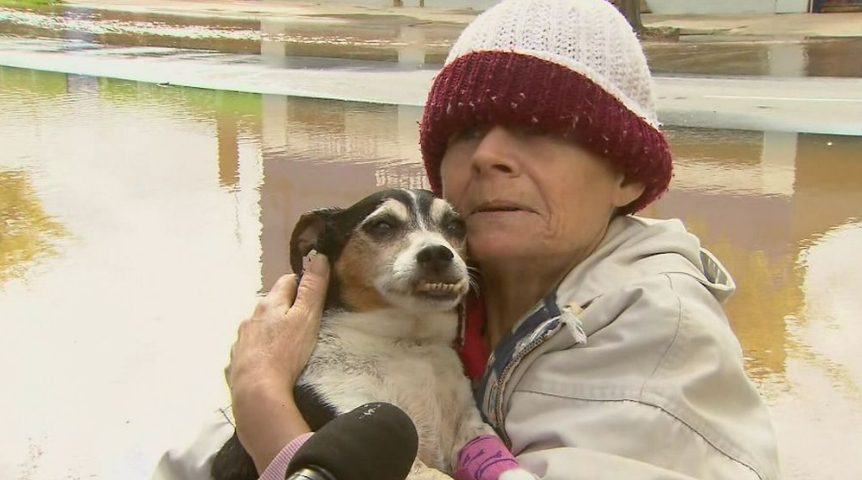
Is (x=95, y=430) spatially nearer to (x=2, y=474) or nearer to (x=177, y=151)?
(x=2, y=474)

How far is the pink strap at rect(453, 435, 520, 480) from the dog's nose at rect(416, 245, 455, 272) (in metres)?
0.34

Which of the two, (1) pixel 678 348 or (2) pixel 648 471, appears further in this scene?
(1) pixel 678 348

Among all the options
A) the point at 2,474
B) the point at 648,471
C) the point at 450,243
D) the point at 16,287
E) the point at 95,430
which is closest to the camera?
the point at 648,471

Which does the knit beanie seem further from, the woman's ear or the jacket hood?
the jacket hood

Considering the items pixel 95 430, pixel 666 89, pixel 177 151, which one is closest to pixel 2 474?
pixel 95 430

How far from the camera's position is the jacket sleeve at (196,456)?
1.87 metres

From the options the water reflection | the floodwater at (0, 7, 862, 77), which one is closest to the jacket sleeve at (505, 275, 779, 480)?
the water reflection

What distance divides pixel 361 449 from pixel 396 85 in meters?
8.83

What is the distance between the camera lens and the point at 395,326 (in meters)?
1.85

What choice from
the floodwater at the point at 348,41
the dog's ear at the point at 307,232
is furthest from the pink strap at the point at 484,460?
the floodwater at the point at 348,41

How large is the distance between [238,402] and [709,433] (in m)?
0.79

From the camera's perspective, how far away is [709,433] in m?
1.34

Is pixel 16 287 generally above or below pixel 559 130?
below

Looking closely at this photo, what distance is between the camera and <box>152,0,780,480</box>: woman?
52.9 inches
